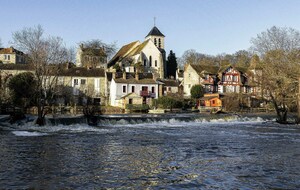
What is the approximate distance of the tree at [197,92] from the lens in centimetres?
6981

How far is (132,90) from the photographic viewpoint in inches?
2589

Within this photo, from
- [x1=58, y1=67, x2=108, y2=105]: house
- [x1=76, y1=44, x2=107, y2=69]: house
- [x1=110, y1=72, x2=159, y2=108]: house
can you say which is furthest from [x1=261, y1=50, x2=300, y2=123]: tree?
[x1=76, y1=44, x2=107, y2=69]: house

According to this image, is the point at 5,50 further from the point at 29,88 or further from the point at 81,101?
the point at 29,88

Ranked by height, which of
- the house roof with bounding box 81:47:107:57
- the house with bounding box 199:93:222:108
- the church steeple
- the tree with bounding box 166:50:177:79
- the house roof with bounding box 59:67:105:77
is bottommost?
the house with bounding box 199:93:222:108

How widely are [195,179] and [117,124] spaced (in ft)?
83.0

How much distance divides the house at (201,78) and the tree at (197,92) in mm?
3565

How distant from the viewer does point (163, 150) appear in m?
18.7

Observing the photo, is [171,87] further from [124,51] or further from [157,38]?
[157,38]

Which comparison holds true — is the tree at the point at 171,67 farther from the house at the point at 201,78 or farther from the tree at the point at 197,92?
the tree at the point at 197,92

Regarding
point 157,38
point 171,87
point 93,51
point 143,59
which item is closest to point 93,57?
point 93,51

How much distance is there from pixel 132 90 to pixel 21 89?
2133 centimetres

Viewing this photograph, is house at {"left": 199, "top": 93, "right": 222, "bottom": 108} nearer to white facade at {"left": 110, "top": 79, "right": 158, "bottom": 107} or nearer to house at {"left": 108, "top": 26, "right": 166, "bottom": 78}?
white facade at {"left": 110, "top": 79, "right": 158, "bottom": 107}

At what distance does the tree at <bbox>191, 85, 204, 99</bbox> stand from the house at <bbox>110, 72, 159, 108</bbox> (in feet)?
25.1

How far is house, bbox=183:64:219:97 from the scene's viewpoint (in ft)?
243
